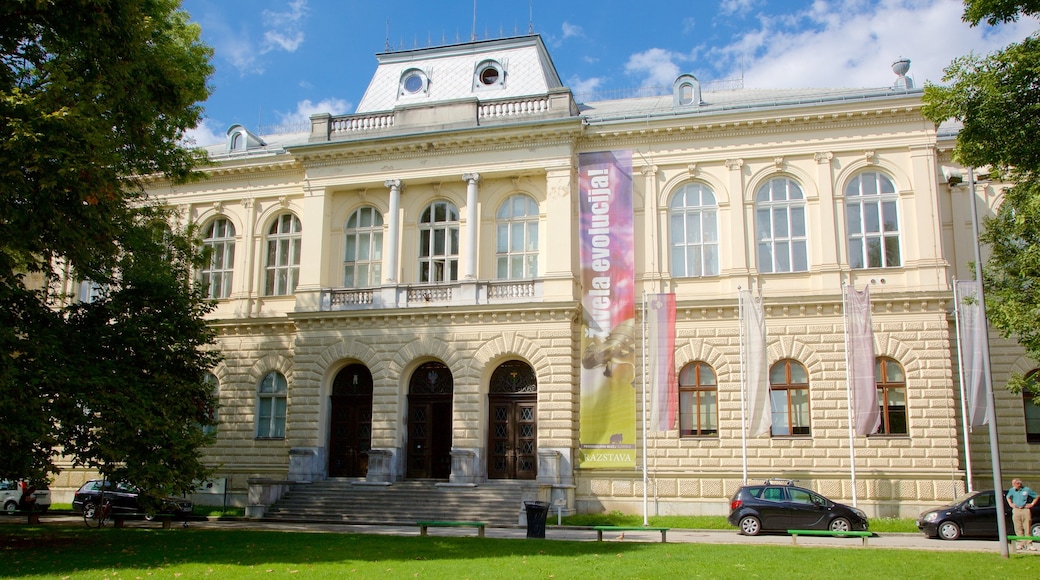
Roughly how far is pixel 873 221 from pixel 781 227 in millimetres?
2917

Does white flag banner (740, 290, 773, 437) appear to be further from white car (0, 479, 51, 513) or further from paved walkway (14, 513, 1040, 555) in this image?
white car (0, 479, 51, 513)

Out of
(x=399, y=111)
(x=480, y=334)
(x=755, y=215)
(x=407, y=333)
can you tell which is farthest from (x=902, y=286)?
(x=399, y=111)

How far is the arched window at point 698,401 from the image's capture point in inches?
1096

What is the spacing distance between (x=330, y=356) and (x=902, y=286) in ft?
63.2

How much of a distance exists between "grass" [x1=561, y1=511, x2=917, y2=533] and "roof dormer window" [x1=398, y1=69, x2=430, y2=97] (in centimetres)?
1753

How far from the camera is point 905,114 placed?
1100 inches

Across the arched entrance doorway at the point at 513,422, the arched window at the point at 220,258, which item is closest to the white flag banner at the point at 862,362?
the arched entrance doorway at the point at 513,422

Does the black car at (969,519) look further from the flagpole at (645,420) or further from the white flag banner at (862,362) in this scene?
the flagpole at (645,420)

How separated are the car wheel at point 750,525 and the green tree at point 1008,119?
7.60 meters

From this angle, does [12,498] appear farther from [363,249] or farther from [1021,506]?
[1021,506]

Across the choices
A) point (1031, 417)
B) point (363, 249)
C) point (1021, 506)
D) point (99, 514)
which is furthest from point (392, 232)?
point (1031, 417)

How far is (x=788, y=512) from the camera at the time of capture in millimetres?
22109

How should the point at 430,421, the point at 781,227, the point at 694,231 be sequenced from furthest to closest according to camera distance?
the point at 430,421 → the point at 694,231 → the point at 781,227

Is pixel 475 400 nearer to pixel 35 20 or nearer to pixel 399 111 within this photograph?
pixel 399 111
